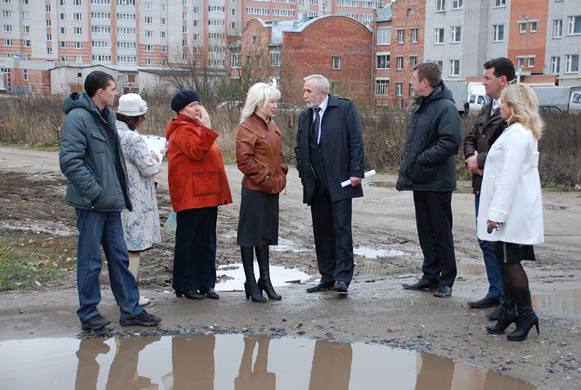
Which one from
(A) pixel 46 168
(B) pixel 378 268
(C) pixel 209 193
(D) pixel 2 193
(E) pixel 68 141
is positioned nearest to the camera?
(E) pixel 68 141

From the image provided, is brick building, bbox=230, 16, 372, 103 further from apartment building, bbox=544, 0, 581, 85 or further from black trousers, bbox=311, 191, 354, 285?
black trousers, bbox=311, 191, 354, 285

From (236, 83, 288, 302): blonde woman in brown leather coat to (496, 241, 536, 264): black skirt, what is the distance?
2.24 m

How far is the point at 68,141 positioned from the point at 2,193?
9.62 metres

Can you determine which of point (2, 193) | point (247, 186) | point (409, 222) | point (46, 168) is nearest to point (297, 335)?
point (247, 186)

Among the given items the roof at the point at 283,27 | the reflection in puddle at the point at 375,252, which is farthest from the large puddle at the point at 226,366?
the roof at the point at 283,27

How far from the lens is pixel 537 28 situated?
204ft

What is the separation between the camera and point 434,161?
6.69 metres

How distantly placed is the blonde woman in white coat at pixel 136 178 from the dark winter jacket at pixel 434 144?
96.1 inches

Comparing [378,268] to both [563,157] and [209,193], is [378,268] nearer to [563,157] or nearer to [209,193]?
[209,193]

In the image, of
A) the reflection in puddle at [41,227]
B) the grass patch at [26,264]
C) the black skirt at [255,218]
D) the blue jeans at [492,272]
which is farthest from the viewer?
the reflection in puddle at [41,227]

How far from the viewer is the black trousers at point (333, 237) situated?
7.07m

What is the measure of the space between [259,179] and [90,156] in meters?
1.65

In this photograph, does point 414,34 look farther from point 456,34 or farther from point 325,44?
point 325,44

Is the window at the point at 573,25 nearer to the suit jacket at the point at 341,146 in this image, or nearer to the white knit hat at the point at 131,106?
the suit jacket at the point at 341,146
